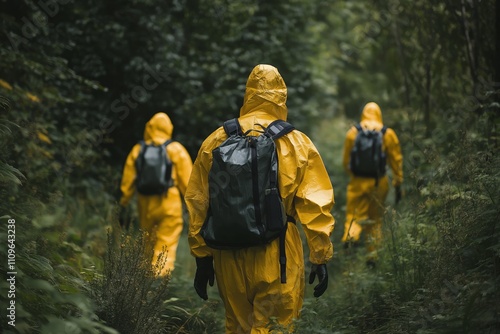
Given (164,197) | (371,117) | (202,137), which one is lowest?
(164,197)

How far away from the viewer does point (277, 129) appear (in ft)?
13.9

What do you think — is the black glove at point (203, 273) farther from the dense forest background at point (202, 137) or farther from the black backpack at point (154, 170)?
the black backpack at point (154, 170)

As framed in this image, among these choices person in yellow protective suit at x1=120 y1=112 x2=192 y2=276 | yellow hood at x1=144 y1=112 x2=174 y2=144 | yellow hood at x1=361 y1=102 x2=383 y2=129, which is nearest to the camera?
person in yellow protective suit at x1=120 y1=112 x2=192 y2=276

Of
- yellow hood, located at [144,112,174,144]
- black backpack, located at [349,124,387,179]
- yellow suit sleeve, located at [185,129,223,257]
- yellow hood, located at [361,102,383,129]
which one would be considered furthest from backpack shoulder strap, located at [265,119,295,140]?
yellow hood, located at [361,102,383,129]

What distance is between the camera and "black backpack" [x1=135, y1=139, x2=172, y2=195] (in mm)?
7598

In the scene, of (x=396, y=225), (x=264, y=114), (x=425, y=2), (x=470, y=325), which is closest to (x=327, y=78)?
(x=425, y=2)

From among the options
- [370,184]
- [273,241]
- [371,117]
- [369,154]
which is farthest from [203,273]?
[371,117]

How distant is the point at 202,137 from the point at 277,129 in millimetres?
8018

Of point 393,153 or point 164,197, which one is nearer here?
point 164,197

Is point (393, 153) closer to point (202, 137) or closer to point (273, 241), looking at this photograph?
point (202, 137)

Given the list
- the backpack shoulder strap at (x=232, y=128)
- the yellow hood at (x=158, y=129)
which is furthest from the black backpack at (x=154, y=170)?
the backpack shoulder strap at (x=232, y=128)

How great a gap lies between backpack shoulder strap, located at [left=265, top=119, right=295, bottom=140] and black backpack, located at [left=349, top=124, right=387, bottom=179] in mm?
4462

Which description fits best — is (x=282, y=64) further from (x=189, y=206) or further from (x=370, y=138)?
(x=189, y=206)

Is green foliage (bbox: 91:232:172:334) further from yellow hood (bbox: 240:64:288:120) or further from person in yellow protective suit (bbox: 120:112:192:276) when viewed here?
person in yellow protective suit (bbox: 120:112:192:276)
